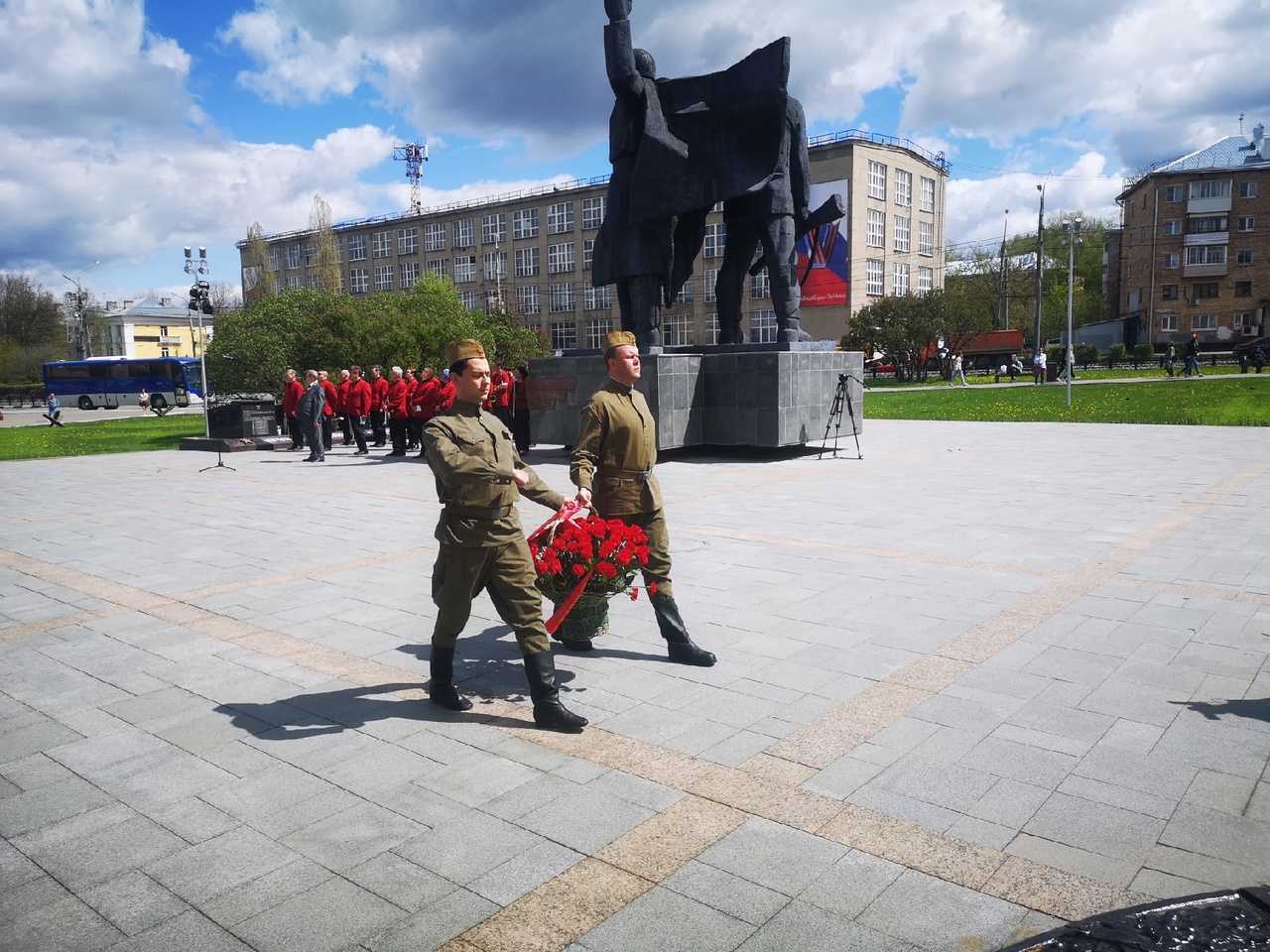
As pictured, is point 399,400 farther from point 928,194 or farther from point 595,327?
point 928,194

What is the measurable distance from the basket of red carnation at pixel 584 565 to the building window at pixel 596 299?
233 ft

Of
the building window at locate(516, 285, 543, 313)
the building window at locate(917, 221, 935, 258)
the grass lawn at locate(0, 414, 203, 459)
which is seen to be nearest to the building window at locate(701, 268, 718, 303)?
the building window at locate(917, 221, 935, 258)

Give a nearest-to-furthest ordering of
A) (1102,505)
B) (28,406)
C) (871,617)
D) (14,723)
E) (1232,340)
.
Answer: (14,723) < (871,617) < (1102,505) < (28,406) < (1232,340)

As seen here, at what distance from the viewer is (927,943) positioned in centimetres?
275

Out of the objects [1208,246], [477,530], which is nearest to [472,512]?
[477,530]

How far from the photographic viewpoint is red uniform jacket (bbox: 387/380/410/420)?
1773 centimetres

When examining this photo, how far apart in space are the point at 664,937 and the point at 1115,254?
101 metres

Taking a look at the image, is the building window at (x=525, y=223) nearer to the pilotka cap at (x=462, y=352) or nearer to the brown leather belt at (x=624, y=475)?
the brown leather belt at (x=624, y=475)

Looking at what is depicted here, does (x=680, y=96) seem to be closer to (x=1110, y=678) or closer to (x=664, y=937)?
(x=1110, y=678)

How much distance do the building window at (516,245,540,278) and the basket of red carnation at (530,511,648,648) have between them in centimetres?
7584

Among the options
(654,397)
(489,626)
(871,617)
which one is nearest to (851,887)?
(871,617)

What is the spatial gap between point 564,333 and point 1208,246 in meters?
49.7

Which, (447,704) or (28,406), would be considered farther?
(28,406)

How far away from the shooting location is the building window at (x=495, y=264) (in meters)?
80.4
